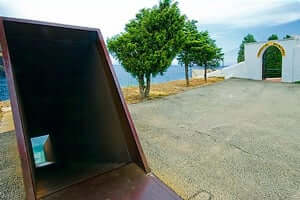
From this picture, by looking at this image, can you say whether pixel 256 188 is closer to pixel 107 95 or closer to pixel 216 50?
pixel 107 95

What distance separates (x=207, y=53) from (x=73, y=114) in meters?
8.52

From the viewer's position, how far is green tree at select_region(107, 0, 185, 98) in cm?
634

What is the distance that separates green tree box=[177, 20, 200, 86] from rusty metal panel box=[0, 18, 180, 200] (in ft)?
23.1

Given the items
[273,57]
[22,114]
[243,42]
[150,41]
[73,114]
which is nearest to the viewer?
[22,114]

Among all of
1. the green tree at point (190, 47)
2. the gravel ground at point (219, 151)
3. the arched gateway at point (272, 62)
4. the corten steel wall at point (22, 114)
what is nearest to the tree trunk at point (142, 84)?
the gravel ground at point (219, 151)

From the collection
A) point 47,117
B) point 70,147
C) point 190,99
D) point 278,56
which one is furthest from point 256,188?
point 278,56

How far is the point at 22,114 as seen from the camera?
2.25m

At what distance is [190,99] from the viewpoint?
6934mm

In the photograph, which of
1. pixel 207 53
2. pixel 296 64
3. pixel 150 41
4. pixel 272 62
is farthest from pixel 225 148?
pixel 272 62

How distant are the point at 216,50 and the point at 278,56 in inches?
166

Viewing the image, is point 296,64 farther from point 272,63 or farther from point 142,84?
point 142,84

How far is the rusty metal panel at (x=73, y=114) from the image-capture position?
1764 millimetres

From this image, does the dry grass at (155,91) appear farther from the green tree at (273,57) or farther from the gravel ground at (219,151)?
the green tree at (273,57)

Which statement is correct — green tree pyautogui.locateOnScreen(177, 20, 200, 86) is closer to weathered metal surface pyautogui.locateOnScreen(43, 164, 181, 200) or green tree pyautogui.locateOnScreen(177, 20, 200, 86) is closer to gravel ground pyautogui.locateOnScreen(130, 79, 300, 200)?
gravel ground pyautogui.locateOnScreen(130, 79, 300, 200)
